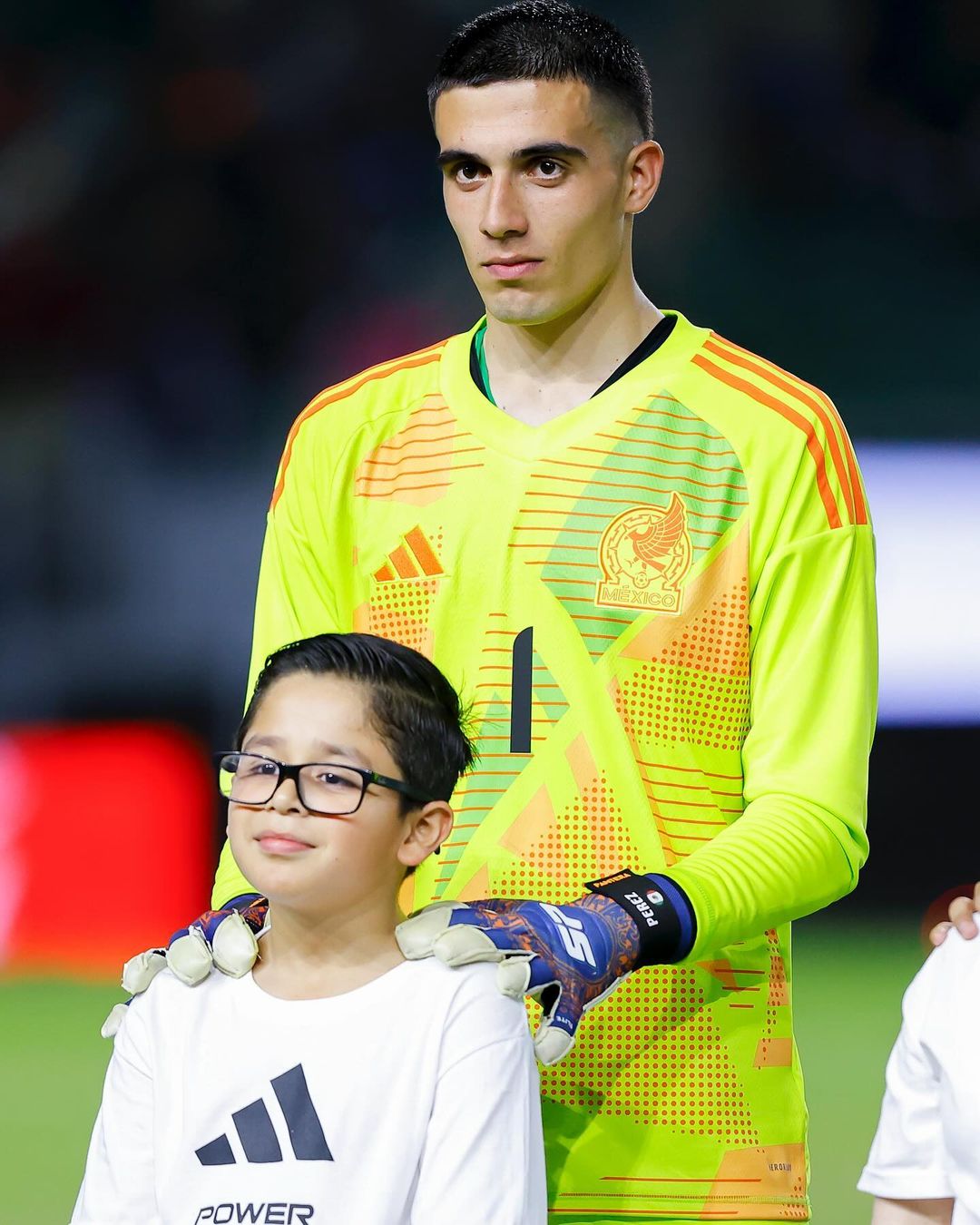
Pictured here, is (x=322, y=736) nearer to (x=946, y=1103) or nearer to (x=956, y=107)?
(x=946, y=1103)

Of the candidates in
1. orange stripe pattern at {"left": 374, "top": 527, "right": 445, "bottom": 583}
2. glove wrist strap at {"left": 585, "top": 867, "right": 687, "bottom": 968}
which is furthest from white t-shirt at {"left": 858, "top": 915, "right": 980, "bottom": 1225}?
orange stripe pattern at {"left": 374, "top": 527, "right": 445, "bottom": 583}

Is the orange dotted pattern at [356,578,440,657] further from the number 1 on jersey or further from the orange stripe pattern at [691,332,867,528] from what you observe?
the orange stripe pattern at [691,332,867,528]

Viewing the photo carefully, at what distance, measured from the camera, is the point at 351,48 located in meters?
4.97

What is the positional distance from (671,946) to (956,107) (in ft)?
12.4

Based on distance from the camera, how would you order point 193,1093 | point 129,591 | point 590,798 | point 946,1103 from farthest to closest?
point 129,591
point 590,798
point 193,1093
point 946,1103

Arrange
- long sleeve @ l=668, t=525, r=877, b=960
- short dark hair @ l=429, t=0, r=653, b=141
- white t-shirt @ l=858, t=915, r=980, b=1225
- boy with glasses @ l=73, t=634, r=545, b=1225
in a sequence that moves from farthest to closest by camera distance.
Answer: short dark hair @ l=429, t=0, r=653, b=141 < long sleeve @ l=668, t=525, r=877, b=960 < boy with glasses @ l=73, t=634, r=545, b=1225 < white t-shirt @ l=858, t=915, r=980, b=1225

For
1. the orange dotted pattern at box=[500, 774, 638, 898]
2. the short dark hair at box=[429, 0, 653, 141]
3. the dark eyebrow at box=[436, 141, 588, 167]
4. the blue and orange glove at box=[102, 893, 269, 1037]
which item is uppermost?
the short dark hair at box=[429, 0, 653, 141]

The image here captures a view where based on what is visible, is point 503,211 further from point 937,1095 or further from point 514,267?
point 937,1095

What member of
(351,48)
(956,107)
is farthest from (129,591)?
(956,107)

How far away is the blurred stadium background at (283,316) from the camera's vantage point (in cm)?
490

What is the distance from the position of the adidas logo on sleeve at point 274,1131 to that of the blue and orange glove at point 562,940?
15cm

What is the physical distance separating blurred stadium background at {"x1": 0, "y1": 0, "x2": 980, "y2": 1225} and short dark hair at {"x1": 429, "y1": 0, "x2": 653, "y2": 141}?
8.93 feet

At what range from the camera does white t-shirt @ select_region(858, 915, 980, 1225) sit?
1.55 m

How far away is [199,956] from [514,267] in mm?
790
